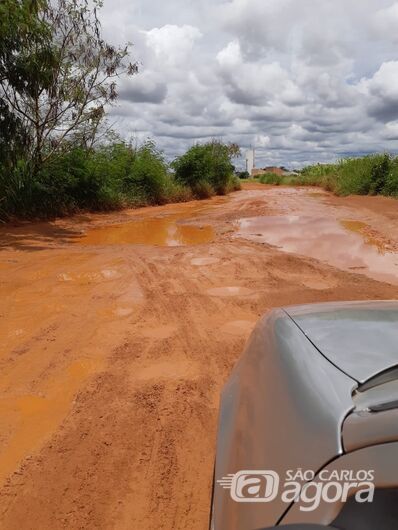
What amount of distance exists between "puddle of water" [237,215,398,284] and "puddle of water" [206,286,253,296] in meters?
2.21

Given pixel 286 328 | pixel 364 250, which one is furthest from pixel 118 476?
pixel 364 250

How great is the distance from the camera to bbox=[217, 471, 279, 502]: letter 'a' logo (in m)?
1.08

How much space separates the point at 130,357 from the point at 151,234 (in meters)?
8.51

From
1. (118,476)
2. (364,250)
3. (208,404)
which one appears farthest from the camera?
(364,250)

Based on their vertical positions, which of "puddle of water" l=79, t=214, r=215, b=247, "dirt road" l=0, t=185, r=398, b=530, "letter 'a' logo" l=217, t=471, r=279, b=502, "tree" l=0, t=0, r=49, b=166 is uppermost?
"tree" l=0, t=0, r=49, b=166

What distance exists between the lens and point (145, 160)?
68.7 feet

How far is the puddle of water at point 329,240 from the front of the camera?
7.78 meters

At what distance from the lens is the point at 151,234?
12.3 m

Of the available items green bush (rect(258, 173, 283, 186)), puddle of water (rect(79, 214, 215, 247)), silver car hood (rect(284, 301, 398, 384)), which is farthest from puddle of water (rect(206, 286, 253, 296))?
green bush (rect(258, 173, 283, 186))

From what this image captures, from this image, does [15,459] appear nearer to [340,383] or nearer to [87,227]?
[340,383]

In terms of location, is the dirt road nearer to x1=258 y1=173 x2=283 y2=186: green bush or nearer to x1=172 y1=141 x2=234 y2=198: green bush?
x1=172 y1=141 x2=234 y2=198: green bush

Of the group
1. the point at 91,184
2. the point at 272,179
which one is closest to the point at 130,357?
the point at 91,184

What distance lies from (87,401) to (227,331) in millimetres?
1766

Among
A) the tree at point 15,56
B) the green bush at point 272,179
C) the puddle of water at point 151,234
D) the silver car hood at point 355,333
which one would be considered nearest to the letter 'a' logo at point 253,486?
the silver car hood at point 355,333
